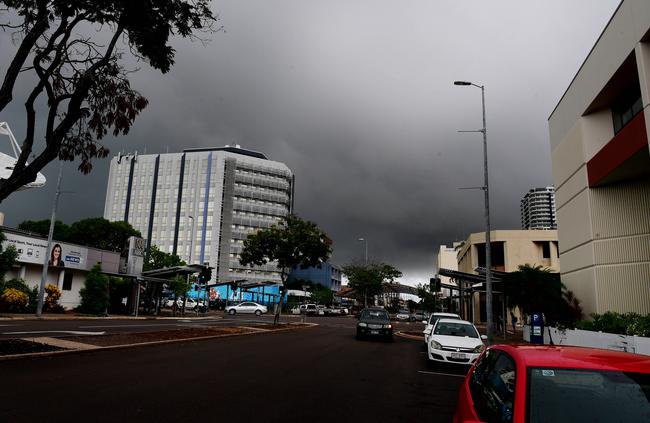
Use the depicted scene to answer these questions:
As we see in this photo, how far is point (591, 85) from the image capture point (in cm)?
2188

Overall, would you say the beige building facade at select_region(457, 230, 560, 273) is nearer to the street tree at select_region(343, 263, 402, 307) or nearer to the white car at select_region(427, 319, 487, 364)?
the street tree at select_region(343, 263, 402, 307)

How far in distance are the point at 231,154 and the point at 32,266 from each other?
77.9m

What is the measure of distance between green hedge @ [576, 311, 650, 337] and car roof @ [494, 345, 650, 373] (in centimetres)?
1451

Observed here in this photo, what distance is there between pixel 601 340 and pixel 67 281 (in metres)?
35.1

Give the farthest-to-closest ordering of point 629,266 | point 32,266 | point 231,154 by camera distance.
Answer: point 231,154
point 32,266
point 629,266

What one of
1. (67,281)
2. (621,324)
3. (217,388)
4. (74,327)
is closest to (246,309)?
(67,281)

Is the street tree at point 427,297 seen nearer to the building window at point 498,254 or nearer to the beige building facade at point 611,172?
the building window at point 498,254

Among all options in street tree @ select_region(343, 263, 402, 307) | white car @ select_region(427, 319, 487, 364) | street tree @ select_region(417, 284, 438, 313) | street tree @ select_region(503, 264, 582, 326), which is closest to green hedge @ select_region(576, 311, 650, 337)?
street tree @ select_region(503, 264, 582, 326)

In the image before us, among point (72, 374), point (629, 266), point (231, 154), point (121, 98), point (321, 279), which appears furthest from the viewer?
point (321, 279)

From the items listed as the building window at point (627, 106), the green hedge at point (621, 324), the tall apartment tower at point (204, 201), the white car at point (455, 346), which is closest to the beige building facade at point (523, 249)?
the building window at point (627, 106)

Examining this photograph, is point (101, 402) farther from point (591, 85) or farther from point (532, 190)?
point (532, 190)

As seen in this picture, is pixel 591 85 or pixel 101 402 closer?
pixel 101 402

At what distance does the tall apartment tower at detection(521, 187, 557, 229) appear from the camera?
12962 centimetres

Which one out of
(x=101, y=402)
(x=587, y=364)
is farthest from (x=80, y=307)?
(x=587, y=364)
